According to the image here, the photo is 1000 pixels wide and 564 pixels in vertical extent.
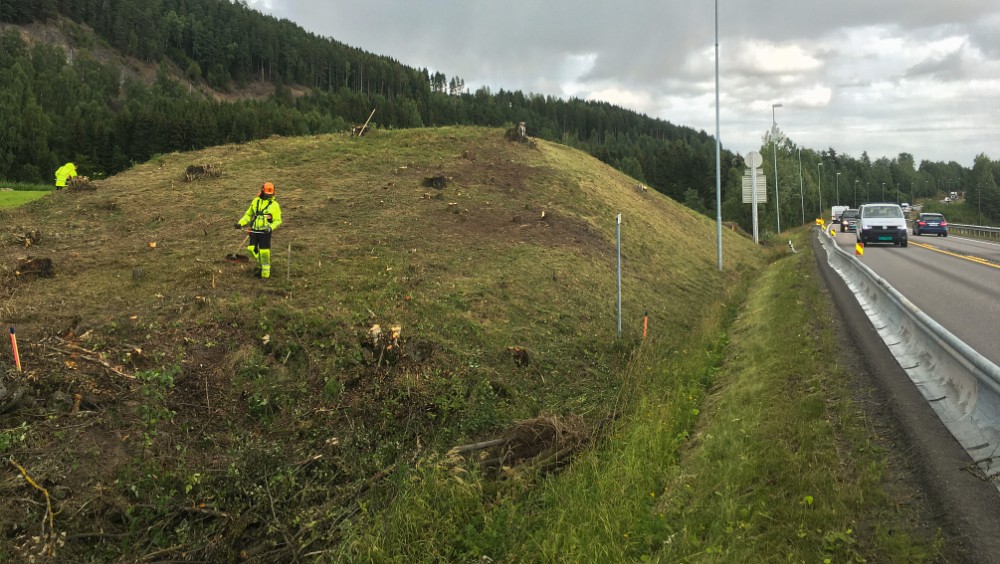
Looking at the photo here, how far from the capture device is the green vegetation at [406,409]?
462 cm

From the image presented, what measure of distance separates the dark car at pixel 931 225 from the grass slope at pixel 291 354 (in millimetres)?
26774

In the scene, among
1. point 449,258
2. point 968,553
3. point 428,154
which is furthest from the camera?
point 428,154

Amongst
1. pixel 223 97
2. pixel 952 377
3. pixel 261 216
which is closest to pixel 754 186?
pixel 261 216

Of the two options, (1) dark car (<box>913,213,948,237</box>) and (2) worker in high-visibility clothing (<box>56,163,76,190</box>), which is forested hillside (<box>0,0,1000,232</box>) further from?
(2) worker in high-visibility clothing (<box>56,163,76,190</box>)

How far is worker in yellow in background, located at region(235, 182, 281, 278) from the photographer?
10242 millimetres

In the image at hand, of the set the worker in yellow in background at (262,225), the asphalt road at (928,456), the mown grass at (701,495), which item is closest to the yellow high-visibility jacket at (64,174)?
the worker in yellow in background at (262,225)

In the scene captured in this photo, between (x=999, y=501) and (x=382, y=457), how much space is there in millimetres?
5336

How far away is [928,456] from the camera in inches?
169

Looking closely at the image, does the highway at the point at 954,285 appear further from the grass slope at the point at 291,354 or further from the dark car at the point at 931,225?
the dark car at the point at 931,225

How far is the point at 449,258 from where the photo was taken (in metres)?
12.9

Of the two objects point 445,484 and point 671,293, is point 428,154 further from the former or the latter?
point 445,484

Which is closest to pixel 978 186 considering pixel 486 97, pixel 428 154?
pixel 486 97

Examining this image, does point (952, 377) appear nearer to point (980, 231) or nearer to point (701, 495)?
point (701, 495)

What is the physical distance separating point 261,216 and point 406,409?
513 cm
